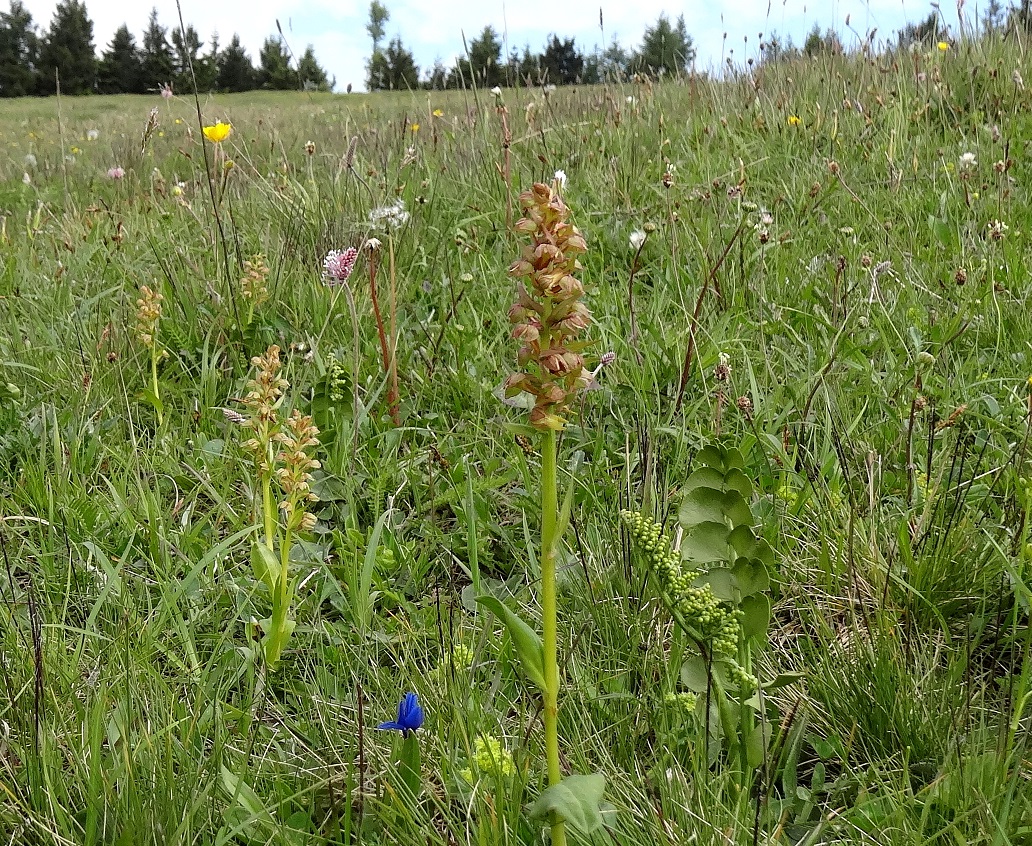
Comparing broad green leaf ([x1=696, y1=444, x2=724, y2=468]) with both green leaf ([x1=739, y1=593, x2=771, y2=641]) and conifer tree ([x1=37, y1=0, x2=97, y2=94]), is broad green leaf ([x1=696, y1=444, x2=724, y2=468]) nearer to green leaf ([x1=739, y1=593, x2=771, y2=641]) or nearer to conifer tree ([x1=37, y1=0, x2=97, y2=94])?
green leaf ([x1=739, y1=593, x2=771, y2=641])

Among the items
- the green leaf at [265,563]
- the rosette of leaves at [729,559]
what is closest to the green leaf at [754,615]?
the rosette of leaves at [729,559]

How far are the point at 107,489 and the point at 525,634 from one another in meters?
1.50

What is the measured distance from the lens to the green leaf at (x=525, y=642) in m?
0.87

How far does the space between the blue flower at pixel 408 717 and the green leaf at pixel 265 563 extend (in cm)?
42

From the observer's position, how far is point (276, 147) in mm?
6129

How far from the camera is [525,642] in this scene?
90 cm

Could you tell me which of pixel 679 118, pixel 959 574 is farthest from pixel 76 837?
pixel 679 118

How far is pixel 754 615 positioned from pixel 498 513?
0.83m

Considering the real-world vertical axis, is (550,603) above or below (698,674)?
above

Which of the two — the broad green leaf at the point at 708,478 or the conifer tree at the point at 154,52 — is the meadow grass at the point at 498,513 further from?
the conifer tree at the point at 154,52

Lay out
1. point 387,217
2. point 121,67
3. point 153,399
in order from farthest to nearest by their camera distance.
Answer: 1. point 121,67
2. point 387,217
3. point 153,399

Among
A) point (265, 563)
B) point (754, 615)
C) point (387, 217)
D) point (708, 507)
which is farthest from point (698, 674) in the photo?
point (387, 217)

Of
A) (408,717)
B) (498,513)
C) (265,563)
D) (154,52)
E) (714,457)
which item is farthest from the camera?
(154,52)

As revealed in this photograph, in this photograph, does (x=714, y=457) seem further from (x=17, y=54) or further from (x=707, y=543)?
(x=17, y=54)
